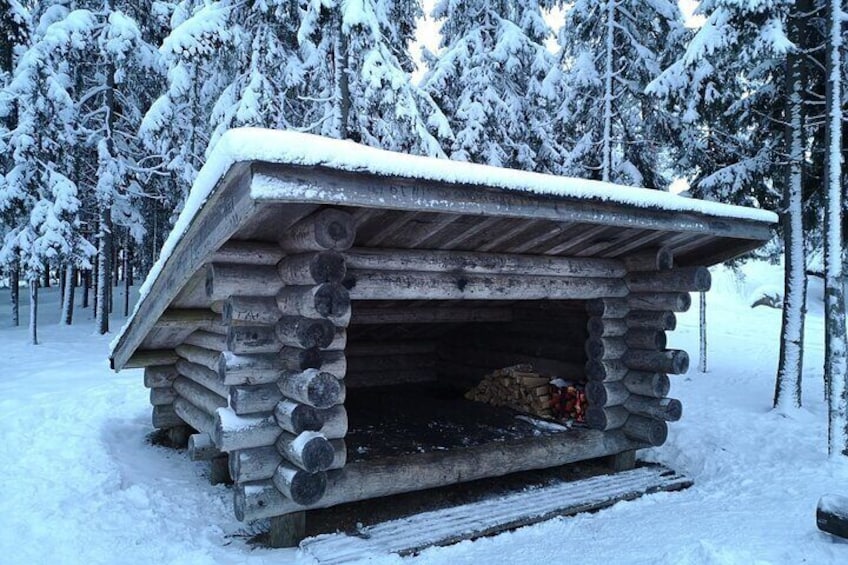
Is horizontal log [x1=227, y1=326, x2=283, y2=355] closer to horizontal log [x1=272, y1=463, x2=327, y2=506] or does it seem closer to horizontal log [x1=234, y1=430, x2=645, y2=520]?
horizontal log [x1=272, y1=463, x2=327, y2=506]

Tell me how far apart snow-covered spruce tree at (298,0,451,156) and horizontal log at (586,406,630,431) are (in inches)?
325

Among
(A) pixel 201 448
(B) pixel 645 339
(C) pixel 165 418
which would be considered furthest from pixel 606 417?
(C) pixel 165 418

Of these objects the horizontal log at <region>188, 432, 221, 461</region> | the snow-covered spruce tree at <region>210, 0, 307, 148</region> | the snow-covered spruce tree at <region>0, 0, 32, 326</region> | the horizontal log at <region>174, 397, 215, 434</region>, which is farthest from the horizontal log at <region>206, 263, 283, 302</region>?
the snow-covered spruce tree at <region>210, 0, 307, 148</region>

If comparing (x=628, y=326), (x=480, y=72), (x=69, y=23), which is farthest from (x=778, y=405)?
(x=69, y=23)

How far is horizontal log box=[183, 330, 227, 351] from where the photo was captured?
19.5ft

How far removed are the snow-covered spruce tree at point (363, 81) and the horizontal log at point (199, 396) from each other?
706 cm

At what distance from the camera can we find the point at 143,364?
736 centimetres

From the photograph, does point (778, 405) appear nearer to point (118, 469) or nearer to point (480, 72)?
point (118, 469)

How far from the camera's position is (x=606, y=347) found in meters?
6.77

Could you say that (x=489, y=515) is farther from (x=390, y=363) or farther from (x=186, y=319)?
(x=390, y=363)

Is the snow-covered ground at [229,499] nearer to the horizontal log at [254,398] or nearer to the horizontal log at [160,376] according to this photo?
the horizontal log at [160,376]

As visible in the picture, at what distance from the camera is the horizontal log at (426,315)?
8.30 meters

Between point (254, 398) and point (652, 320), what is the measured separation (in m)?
4.82

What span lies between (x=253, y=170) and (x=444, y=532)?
11.7ft
